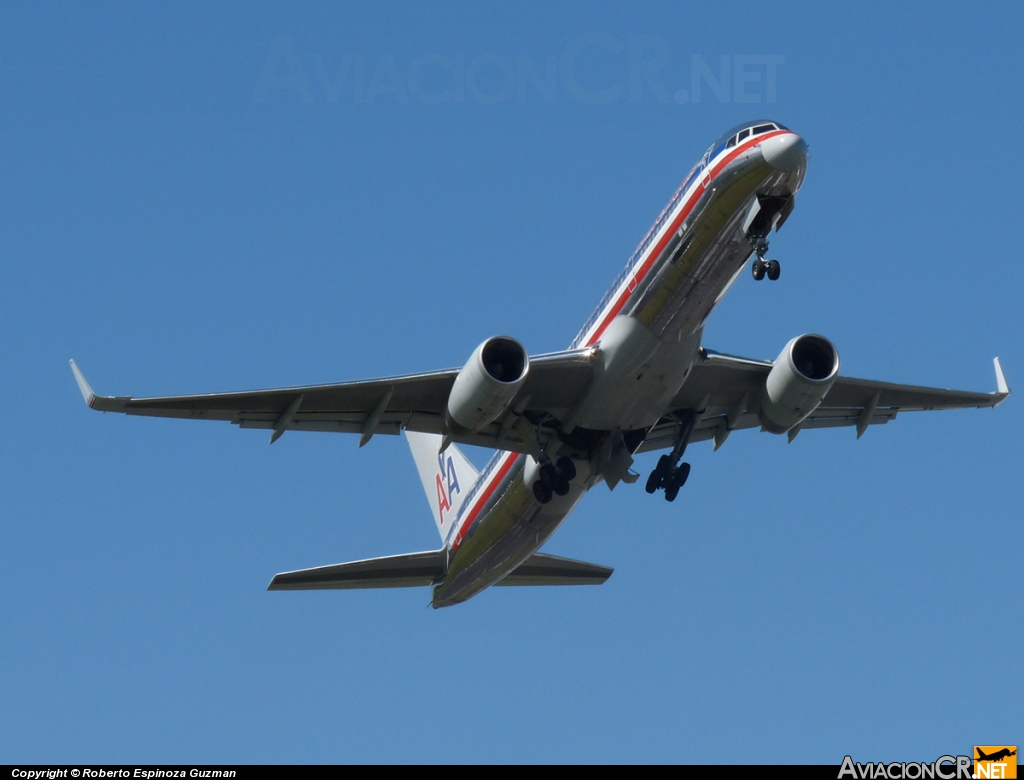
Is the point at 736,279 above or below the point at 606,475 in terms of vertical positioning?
above

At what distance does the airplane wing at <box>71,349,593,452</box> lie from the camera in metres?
31.2

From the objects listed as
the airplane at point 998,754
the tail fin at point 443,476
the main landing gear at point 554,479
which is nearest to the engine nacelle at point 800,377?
the main landing gear at point 554,479

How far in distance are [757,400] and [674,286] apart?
5028 millimetres

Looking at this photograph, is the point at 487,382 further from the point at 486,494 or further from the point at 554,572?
the point at 554,572

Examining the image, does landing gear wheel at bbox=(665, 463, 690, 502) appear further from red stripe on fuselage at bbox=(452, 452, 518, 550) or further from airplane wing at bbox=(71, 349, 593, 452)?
red stripe on fuselage at bbox=(452, 452, 518, 550)

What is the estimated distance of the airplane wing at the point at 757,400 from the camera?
3378 cm

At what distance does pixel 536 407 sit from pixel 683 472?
13.4ft

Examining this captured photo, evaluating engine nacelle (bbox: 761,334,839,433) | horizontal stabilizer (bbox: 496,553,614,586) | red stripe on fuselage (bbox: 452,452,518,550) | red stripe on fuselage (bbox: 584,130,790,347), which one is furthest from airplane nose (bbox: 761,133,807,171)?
horizontal stabilizer (bbox: 496,553,614,586)

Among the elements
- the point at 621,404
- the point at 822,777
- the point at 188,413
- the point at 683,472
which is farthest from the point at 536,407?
the point at 822,777

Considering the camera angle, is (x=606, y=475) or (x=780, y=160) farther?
(x=606, y=475)

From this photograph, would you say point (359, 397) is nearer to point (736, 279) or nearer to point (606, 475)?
point (606, 475)

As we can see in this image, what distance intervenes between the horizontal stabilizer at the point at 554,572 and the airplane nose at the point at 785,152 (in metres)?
15.0

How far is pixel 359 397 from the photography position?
32.0m

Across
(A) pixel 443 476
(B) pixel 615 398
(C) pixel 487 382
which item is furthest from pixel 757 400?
(A) pixel 443 476
